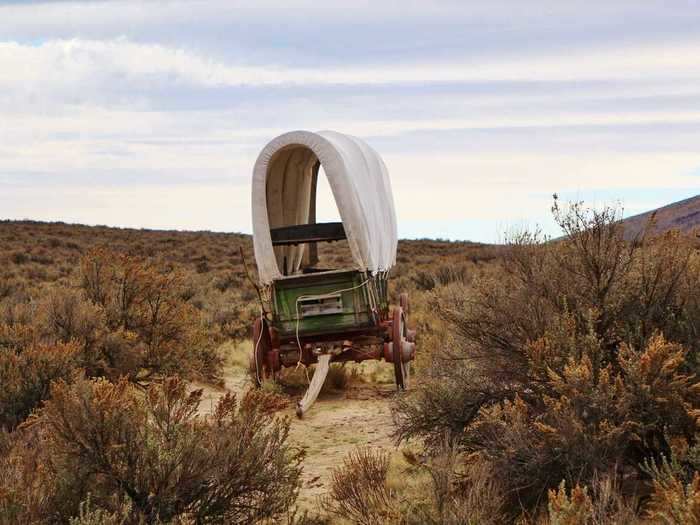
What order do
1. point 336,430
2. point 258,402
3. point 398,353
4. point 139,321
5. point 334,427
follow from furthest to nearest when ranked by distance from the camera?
1. point 139,321
2. point 398,353
3. point 334,427
4. point 336,430
5. point 258,402

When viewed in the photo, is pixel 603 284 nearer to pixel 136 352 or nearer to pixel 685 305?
pixel 685 305

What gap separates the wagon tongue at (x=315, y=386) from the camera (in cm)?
805

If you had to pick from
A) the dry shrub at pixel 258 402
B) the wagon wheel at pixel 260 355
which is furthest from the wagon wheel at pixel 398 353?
the dry shrub at pixel 258 402

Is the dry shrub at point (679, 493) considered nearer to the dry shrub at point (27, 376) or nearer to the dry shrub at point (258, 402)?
the dry shrub at point (258, 402)

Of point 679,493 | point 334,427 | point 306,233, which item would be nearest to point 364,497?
point 679,493

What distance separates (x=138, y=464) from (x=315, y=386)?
445cm

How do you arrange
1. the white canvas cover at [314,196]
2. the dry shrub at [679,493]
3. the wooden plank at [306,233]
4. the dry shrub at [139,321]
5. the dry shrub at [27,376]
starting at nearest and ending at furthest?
the dry shrub at [679,493]
the dry shrub at [27,376]
the white canvas cover at [314,196]
the dry shrub at [139,321]
the wooden plank at [306,233]

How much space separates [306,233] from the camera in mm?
9234

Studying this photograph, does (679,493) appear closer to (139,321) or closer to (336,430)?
(336,430)

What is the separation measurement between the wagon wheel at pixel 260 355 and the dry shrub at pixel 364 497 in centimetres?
393

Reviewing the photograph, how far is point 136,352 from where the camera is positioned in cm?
892

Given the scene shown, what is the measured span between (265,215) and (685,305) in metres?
4.85

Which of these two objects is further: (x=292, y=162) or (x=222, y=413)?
(x=292, y=162)

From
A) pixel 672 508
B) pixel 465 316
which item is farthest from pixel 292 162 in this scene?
pixel 672 508
